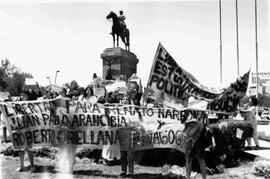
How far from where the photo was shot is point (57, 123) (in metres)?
8.79

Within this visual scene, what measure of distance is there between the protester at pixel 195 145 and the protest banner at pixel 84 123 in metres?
0.99

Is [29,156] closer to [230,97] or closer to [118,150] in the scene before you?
[118,150]

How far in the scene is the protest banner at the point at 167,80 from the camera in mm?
8648

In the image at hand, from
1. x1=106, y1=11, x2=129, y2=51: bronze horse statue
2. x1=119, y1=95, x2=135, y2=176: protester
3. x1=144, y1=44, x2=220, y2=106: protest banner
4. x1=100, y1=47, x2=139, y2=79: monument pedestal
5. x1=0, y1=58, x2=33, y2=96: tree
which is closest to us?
x1=119, y1=95, x2=135, y2=176: protester

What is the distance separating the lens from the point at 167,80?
28.6 ft

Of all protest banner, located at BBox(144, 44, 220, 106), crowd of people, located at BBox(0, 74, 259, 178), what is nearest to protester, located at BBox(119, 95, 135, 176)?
crowd of people, located at BBox(0, 74, 259, 178)

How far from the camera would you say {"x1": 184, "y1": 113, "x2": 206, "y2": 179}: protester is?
24.2ft

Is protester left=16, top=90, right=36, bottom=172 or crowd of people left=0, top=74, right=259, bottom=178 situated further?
protester left=16, top=90, right=36, bottom=172

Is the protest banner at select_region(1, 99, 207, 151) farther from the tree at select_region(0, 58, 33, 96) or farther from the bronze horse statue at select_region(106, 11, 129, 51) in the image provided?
the tree at select_region(0, 58, 33, 96)

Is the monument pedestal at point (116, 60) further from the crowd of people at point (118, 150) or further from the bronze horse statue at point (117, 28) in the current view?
the crowd of people at point (118, 150)

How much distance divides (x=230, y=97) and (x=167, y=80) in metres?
1.56

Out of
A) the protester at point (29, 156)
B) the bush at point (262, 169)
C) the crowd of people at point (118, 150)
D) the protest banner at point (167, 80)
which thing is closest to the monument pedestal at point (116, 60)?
the crowd of people at point (118, 150)

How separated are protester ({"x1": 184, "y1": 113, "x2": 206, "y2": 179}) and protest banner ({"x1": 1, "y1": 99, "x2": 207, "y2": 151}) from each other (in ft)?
3.26

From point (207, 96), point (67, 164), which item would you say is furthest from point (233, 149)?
point (67, 164)
